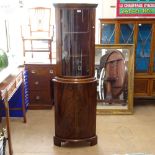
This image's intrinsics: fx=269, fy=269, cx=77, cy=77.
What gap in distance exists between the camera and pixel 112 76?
425 cm

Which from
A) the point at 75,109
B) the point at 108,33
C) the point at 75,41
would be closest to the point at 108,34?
the point at 108,33

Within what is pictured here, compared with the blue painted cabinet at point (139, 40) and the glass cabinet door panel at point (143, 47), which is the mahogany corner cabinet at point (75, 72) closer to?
the blue painted cabinet at point (139, 40)

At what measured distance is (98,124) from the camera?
3.86 metres

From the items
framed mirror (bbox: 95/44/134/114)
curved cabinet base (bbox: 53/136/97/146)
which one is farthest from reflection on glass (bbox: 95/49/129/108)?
curved cabinet base (bbox: 53/136/97/146)

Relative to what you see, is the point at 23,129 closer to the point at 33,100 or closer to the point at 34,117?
the point at 34,117

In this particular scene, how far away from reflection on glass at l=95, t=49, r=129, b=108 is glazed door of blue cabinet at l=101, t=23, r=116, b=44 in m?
0.19

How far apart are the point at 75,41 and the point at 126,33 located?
151 centimetres

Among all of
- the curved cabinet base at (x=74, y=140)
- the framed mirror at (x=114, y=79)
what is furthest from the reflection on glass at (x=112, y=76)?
the curved cabinet base at (x=74, y=140)

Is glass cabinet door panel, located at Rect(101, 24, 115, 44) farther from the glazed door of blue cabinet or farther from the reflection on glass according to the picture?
the reflection on glass

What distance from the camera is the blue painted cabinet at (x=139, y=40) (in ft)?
13.7

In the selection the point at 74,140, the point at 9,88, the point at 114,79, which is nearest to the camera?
the point at 9,88

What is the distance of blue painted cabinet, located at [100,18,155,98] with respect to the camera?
4184mm

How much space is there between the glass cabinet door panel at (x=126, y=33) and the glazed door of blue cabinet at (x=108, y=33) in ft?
0.41

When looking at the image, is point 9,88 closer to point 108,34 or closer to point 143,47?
point 108,34
